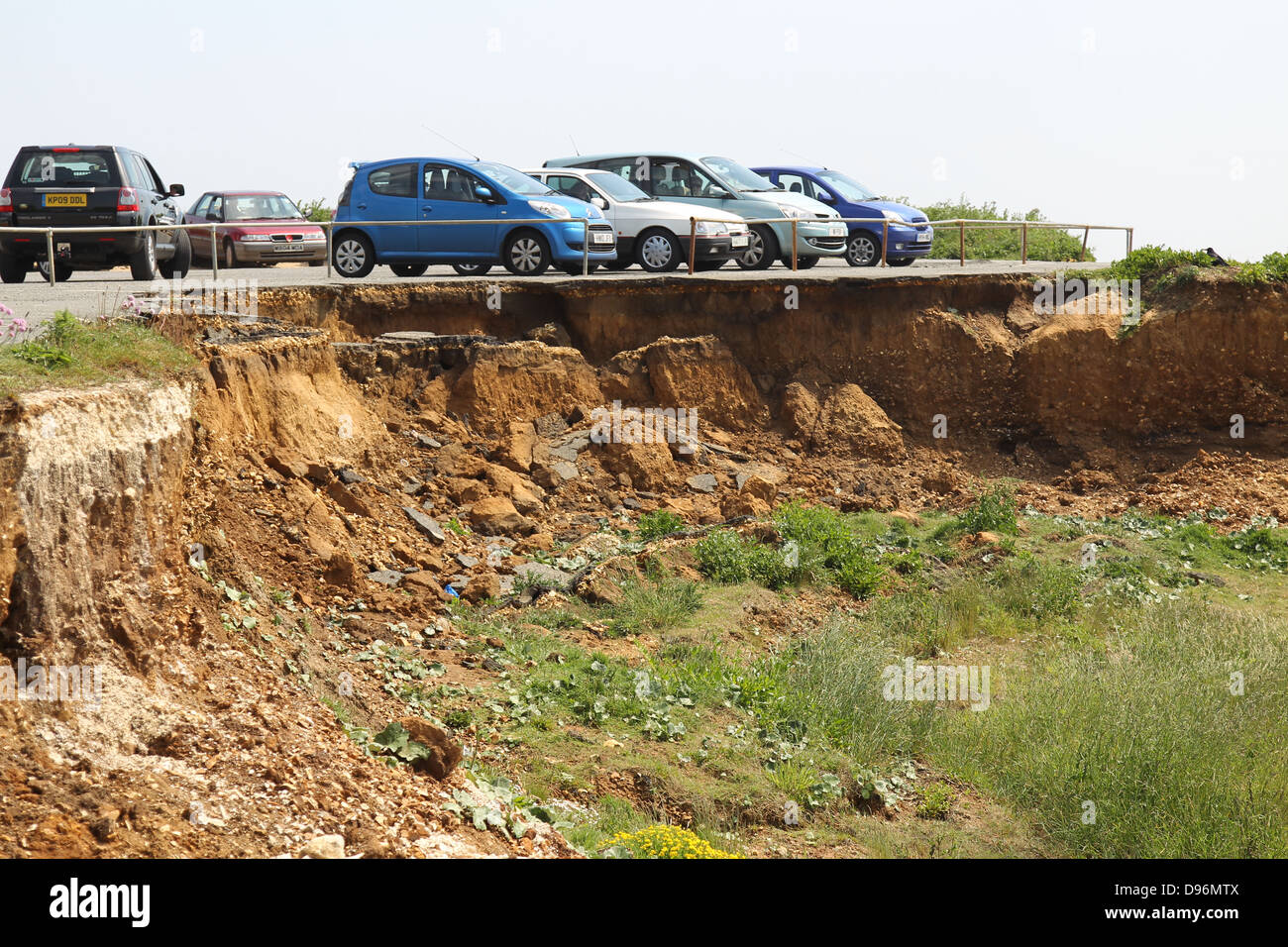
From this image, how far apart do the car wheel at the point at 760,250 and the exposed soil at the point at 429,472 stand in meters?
2.38

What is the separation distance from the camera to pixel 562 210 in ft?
50.8

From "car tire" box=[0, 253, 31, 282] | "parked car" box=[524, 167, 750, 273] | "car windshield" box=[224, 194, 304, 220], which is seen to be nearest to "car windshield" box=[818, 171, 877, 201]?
"parked car" box=[524, 167, 750, 273]

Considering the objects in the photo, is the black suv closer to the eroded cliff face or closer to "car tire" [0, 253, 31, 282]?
"car tire" [0, 253, 31, 282]

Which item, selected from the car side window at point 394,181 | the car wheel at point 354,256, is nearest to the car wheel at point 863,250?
the car side window at point 394,181

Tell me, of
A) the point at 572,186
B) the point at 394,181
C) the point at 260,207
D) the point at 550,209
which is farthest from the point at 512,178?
the point at 260,207

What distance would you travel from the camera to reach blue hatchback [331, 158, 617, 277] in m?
15.4

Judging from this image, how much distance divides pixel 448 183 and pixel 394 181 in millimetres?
756

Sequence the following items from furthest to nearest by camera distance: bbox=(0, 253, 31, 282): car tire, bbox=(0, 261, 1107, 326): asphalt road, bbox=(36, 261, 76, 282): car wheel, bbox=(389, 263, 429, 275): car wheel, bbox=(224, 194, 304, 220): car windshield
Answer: bbox=(224, 194, 304, 220): car windshield, bbox=(389, 263, 429, 275): car wheel, bbox=(36, 261, 76, 282): car wheel, bbox=(0, 253, 31, 282): car tire, bbox=(0, 261, 1107, 326): asphalt road

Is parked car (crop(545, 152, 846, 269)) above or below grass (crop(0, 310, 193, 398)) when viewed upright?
above

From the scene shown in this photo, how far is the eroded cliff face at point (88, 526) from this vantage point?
6.37 meters

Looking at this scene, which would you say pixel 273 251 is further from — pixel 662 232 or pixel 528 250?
pixel 662 232

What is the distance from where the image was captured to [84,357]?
26.7 feet

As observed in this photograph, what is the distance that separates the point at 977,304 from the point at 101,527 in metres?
13.5

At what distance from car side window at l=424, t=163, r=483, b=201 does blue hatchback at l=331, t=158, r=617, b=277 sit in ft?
0.04
